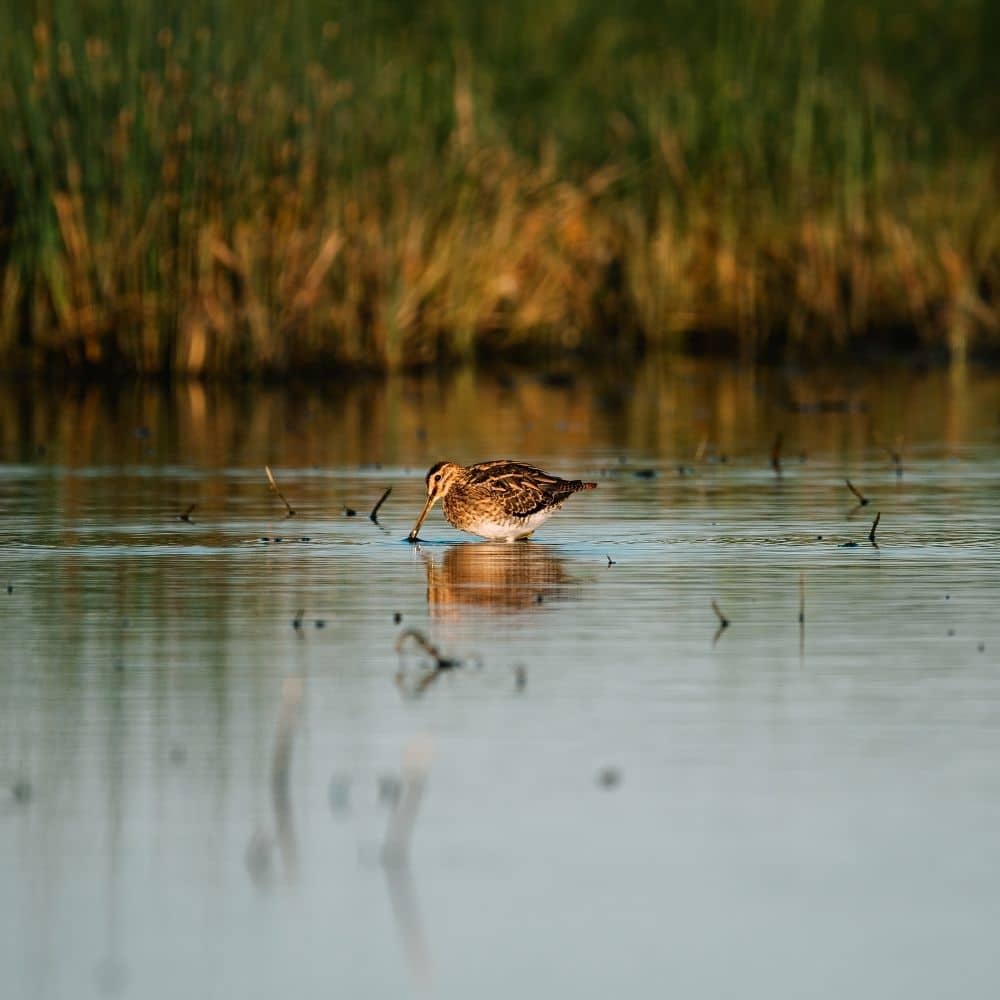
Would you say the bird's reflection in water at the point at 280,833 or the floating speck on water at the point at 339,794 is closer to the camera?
the bird's reflection in water at the point at 280,833

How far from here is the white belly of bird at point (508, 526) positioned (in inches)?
446

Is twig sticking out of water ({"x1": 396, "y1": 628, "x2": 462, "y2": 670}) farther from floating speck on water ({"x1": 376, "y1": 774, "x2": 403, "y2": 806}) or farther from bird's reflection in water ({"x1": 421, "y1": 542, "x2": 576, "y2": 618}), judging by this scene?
floating speck on water ({"x1": 376, "y1": 774, "x2": 403, "y2": 806})

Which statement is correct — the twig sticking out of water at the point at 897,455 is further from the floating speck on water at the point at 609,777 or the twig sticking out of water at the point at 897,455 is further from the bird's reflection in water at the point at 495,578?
the floating speck on water at the point at 609,777

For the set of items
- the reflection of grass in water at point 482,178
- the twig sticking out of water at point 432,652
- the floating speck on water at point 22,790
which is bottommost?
the floating speck on water at point 22,790

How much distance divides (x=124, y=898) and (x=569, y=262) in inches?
841

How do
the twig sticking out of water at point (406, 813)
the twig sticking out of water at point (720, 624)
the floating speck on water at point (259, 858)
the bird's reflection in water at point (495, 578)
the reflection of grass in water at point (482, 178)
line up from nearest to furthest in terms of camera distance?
the floating speck on water at point (259, 858) → the twig sticking out of water at point (406, 813) → the twig sticking out of water at point (720, 624) → the bird's reflection in water at point (495, 578) → the reflection of grass in water at point (482, 178)

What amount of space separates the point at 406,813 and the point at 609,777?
77cm

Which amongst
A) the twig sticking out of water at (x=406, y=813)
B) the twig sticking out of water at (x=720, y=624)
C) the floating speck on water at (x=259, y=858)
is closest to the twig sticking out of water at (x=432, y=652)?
the twig sticking out of water at (x=720, y=624)

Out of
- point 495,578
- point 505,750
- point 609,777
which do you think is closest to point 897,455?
point 495,578

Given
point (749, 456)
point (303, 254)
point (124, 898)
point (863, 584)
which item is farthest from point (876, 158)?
point (124, 898)

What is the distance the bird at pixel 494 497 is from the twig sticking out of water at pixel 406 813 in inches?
191

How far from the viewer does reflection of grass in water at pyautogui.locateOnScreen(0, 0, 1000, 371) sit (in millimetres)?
21703

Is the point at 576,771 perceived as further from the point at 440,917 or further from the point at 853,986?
the point at 853,986

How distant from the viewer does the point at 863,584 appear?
977 centimetres
